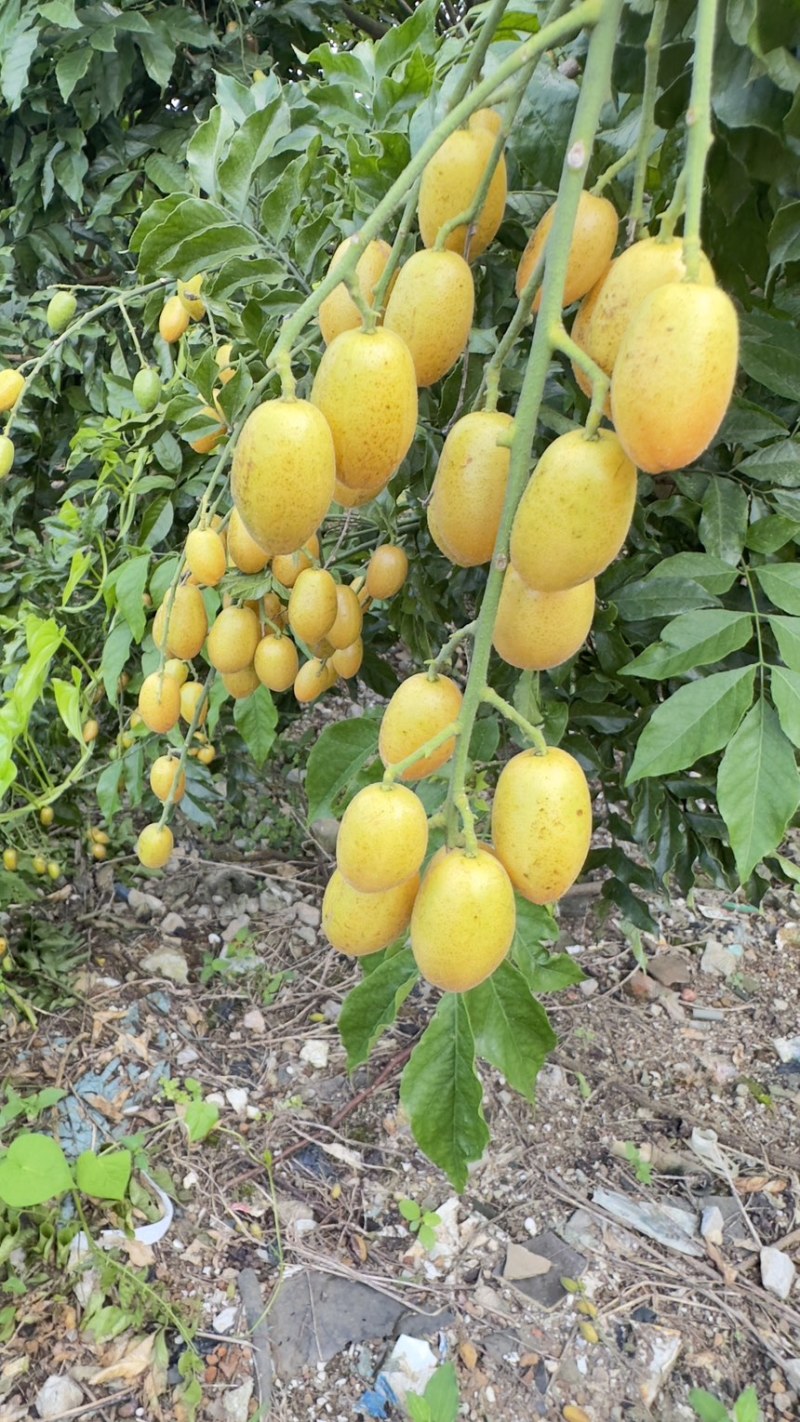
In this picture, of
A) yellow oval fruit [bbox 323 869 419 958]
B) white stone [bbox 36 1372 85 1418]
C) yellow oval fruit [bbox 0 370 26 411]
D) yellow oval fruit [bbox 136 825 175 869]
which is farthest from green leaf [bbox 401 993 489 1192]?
white stone [bbox 36 1372 85 1418]

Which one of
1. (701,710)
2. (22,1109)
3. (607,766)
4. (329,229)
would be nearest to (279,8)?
(329,229)

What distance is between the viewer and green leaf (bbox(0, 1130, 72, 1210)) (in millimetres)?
1305

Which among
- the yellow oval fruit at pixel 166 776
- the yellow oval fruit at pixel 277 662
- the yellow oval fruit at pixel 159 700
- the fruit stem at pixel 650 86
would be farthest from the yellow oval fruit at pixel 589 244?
the yellow oval fruit at pixel 166 776

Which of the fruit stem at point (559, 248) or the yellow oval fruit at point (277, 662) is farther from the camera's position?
the yellow oval fruit at point (277, 662)

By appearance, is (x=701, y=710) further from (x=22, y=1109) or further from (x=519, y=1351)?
Result: (x=22, y=1109)

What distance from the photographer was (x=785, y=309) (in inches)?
32.3

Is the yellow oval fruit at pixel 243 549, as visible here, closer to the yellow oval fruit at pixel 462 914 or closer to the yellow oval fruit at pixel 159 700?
the yellow oval fruit at pixel 159 700

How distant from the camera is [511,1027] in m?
0.72

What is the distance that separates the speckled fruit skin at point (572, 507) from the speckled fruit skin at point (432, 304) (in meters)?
0.11

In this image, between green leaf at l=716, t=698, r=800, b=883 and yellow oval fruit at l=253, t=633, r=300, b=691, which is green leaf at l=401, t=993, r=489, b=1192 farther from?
yellow oval fruit at l=253, t=633, r=300, b=691

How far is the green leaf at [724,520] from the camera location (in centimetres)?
89

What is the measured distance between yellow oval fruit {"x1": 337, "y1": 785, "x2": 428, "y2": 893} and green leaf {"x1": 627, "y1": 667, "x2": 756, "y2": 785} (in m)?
0.31

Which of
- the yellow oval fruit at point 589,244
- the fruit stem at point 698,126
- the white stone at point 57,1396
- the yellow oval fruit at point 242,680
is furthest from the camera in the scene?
the white stone at point 57,1396

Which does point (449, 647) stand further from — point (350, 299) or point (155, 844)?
point (155, 844)
